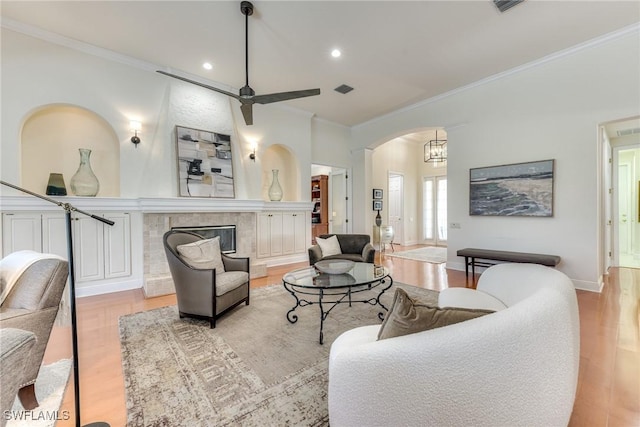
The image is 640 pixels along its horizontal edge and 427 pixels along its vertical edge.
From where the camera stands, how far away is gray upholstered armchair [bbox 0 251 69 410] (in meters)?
1.60

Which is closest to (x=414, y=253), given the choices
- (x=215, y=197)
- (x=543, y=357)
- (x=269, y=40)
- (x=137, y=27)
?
(x=215, y=197)

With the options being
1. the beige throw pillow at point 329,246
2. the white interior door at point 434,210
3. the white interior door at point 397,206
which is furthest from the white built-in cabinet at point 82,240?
the white interior door at point 434,210

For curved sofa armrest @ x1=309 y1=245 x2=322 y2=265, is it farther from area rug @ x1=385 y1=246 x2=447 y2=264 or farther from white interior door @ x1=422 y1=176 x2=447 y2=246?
white interior door @ x1=422 y1=176 x2=447 y2=246

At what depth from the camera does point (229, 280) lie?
2910 millimetres

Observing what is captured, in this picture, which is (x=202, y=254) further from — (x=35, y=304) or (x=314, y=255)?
(x=314, y=255)

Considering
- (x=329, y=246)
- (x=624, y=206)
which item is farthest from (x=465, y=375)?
(x=624, y=206)

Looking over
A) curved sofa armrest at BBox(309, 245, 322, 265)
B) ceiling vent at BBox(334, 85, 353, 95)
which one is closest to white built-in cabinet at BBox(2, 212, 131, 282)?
curved sofa armrest at BBox(309, 245, 322, 265)

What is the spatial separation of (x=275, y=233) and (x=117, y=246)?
8.92 feet

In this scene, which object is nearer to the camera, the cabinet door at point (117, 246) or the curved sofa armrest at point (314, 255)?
the cabinet door at point (117, 246)

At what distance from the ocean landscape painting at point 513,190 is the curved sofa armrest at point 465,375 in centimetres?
389

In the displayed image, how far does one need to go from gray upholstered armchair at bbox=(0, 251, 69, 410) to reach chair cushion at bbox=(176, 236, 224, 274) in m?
1.10

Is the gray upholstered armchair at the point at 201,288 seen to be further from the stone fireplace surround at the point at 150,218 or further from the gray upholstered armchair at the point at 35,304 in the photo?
the stone fireplace surround at the point at 150,218

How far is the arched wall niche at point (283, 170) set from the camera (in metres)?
6.02

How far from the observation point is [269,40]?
3.49 meters
